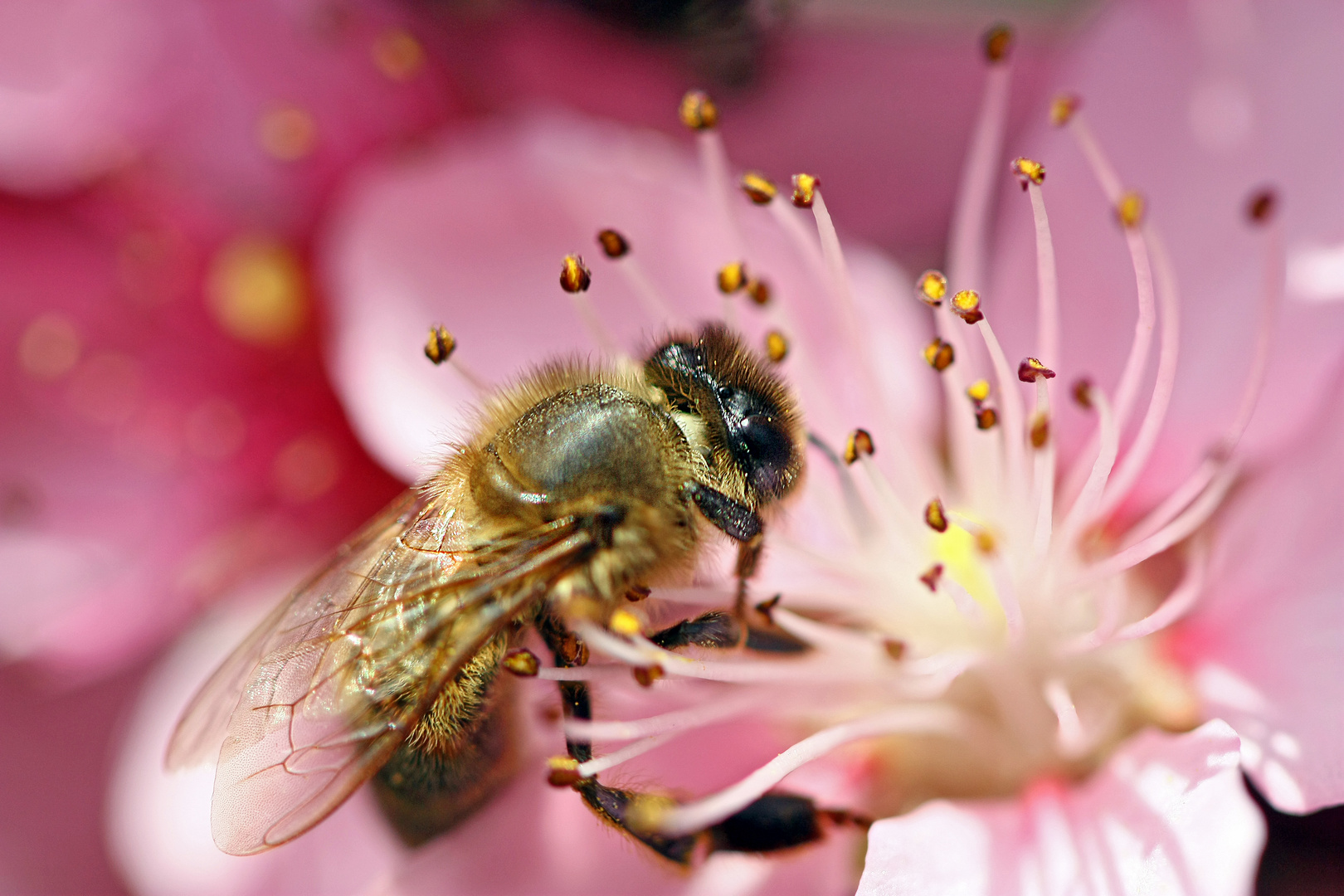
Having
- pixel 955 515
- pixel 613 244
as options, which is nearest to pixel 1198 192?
pixel 955 515

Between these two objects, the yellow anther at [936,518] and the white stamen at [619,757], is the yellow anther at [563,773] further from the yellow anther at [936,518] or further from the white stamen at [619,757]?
the yellow anther at [936,518]

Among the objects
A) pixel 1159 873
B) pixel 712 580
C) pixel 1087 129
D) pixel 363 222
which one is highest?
pixel 363 222

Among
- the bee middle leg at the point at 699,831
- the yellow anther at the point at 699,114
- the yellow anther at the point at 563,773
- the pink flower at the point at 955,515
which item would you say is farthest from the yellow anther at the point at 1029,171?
the yellow anther at the point at 563,773

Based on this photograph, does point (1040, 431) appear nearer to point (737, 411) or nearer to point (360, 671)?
point (737, 411)

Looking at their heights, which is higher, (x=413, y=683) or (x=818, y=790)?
(x=413, y=683)

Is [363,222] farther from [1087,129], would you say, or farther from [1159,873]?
[1159,873]

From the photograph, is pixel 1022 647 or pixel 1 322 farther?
pixel 1 322

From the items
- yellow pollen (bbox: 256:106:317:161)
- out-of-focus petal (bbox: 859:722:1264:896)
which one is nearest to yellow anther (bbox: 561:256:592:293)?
out-of-focus petal (bbox: 859:722:1264:896)

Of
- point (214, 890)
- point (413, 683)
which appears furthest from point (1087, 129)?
point (214, 890)
